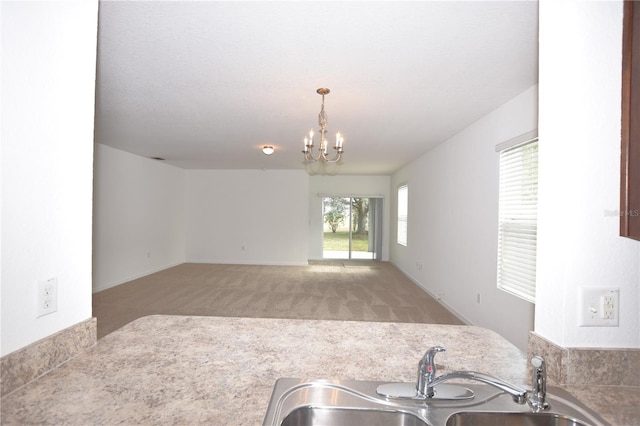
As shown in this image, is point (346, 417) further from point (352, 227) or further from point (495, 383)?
point (352, 227)

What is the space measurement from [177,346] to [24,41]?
104 cm

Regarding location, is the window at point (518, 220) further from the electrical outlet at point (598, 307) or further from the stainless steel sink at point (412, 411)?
the stainless steel sink at point (412, 411)

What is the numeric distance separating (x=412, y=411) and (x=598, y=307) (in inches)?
25.0

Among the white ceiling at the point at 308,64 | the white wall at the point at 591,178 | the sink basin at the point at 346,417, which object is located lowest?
the sink basin at the point at 346,417

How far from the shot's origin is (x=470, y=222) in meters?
3.87

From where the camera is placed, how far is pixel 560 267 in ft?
3.15

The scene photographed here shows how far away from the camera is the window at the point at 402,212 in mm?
7375

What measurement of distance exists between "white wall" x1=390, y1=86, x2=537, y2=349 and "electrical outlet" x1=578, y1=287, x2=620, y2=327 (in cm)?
199

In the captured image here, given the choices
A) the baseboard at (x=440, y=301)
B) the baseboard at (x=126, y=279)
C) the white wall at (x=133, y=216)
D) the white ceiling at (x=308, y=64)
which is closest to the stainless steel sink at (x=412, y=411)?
the white ceiling at (x=308, y=64)

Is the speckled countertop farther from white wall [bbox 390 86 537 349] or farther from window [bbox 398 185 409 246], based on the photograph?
window [bbox 398 185 409 246]

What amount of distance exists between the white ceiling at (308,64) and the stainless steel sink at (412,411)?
1.81m

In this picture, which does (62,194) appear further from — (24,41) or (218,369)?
(218,369)

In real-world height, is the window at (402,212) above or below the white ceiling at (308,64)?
below

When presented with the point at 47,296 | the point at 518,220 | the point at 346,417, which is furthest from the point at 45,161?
the point at 518,220
